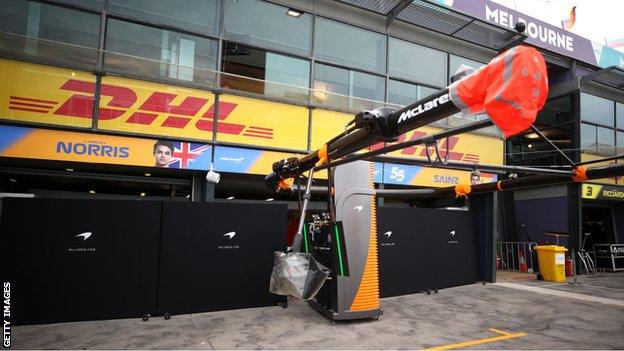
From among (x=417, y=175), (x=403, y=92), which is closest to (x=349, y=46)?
(x=403, y=92)

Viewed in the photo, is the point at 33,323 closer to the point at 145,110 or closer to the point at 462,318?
the point at 145,110

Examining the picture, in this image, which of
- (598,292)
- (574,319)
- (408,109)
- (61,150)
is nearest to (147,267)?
(61,150)

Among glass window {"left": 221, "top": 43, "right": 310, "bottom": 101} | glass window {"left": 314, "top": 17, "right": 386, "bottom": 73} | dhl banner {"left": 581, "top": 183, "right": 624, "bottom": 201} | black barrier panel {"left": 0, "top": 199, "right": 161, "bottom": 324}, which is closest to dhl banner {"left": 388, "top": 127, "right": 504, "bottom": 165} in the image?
glass window {"left": 314, "top": 17, "right": 386, "bottom": 73}

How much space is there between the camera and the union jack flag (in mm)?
8867

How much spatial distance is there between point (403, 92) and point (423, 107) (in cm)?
981

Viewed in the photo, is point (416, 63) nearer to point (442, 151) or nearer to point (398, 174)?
point (442, 151)

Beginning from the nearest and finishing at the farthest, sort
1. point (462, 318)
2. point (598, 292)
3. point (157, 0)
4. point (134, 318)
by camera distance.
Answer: point (134, 318)
point (462, 318)
point (157, 0)
point (598, 292)

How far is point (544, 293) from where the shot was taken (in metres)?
9.56

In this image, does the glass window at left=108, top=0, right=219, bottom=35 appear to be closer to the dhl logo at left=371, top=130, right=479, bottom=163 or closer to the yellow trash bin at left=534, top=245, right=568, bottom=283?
the dhl logo at left=371, top=130, right=479, bottom=163

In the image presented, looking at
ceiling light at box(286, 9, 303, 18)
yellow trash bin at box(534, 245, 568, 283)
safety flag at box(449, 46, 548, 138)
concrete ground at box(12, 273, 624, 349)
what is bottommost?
concrete ground at box(12, 273, 624, 349)

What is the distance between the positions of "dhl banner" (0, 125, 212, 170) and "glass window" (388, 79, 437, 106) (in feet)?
18.9

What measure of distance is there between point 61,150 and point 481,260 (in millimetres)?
10938

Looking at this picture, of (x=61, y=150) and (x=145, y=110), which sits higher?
(x=145, y=110)

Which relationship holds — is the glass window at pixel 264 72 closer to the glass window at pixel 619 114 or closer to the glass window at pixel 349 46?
the glass window at pixel 349 46
